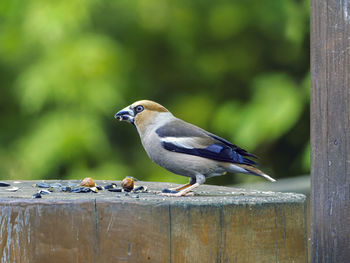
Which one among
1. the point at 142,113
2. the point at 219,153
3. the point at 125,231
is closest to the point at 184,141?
the point at 219,153

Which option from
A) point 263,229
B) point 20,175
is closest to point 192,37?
point 20,175

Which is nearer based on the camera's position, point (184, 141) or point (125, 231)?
point (125, 231)

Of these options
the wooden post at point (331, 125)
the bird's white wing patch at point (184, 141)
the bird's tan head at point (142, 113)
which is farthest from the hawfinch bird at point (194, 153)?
the wooden post at point (331, 125)

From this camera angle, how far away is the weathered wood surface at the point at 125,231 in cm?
215

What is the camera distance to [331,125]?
2.35m

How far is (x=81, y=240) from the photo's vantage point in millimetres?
2141

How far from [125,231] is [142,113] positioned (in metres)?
1.92

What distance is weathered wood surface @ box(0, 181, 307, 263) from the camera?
2146 mm

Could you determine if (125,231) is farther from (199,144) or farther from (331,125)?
(199,144)

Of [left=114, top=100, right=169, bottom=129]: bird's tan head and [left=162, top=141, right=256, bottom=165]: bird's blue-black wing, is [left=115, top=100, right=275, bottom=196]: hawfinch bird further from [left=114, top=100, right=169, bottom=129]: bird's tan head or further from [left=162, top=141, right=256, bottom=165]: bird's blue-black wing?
[left=114, top=100, right=169, bottom=129]: bird's tan head

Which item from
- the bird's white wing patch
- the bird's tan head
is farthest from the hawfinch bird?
the bird's tan head

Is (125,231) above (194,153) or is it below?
below

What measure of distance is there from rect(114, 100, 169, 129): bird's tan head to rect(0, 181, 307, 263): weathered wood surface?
173cm

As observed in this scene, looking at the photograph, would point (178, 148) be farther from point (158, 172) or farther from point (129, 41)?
point (129, 41)
